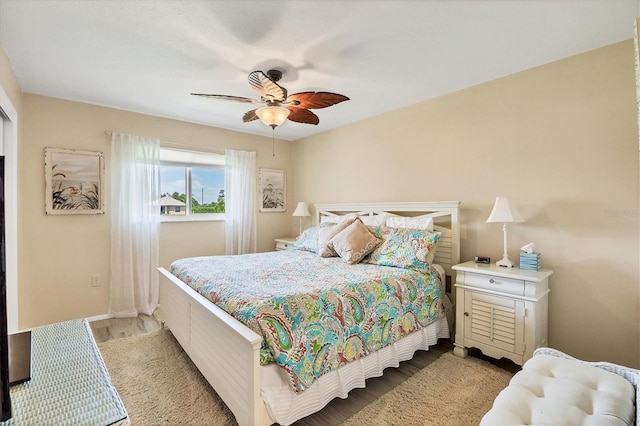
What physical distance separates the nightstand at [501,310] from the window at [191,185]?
3385mm

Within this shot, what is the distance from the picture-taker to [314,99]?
2352 millimetres

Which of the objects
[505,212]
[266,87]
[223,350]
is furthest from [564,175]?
[223,350]

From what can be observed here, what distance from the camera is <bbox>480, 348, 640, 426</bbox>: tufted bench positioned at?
1.13 metres

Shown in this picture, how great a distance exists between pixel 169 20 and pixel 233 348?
2020mm

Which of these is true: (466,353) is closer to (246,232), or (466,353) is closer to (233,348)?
(233,348)

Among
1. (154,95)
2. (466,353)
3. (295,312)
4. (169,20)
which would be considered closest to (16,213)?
(154,95)

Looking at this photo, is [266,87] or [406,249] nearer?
[266,87]

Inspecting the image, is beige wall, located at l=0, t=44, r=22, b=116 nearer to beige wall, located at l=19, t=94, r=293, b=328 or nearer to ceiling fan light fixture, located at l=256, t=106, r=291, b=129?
beige wall, located at l=19, t=94, r=293, b=328

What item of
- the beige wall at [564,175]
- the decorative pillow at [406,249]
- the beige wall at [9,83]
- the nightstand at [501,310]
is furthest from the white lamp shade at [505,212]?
the beige wall at [9,83]

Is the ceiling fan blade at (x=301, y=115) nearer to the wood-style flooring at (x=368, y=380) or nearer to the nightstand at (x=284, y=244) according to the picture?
the nightstand at (x=284, y=244)

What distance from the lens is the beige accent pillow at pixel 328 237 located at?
3209 millimetres

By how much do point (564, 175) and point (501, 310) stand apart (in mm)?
1204

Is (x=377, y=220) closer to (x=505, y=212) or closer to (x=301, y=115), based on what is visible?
(x=505, y=212)

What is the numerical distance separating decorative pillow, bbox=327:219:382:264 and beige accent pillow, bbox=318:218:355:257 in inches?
3.2
